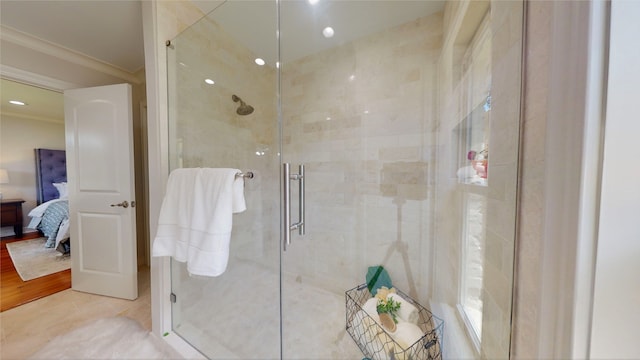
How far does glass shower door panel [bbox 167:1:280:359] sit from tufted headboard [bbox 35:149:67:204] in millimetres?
3922

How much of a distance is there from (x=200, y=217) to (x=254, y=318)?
0.82 meters

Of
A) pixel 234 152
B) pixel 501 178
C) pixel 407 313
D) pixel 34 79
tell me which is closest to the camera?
pixel 501 178

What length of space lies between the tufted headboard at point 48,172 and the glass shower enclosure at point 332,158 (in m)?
4.06

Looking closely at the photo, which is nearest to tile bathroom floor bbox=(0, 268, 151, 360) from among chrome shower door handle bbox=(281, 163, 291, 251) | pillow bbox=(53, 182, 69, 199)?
chrome shower door handle bbox=(281, 163, 291, 251)

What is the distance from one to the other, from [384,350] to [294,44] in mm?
2103

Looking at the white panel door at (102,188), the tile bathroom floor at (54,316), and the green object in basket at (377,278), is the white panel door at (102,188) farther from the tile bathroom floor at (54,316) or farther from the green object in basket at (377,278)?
the green object in basket at (377,278)

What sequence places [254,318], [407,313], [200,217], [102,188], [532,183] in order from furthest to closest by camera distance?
1. [102,188]
2. [254,318]
3. [407,313]
4. [200,217]
5. [532,183]

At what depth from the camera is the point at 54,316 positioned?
1592 mm

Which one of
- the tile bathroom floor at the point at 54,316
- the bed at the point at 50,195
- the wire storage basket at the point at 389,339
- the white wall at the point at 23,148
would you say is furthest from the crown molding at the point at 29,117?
the wire storage basket at the point at 389,339

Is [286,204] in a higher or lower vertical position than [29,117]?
lower

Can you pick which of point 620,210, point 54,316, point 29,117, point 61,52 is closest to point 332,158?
point 620,210

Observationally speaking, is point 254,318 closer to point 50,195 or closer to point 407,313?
point 407,313

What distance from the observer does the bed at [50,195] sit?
9.48 ft

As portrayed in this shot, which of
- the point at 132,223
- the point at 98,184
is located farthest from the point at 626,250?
the point at 98,184
